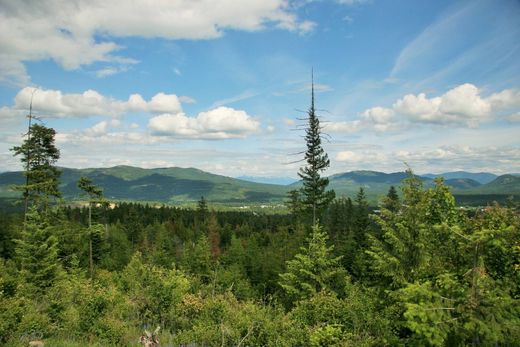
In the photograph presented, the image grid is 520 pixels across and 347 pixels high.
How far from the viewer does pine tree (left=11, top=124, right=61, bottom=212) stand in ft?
96.8

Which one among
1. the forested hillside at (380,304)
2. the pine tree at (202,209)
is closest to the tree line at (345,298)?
the forested hillside at (380,304)

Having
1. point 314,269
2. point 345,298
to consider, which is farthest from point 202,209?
point 345,298

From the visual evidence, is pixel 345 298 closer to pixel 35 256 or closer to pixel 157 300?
pixel 157 300

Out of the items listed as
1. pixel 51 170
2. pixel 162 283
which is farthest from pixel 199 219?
pixel 162 283

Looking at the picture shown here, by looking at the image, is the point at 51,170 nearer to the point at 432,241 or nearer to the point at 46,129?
the point at 46,129

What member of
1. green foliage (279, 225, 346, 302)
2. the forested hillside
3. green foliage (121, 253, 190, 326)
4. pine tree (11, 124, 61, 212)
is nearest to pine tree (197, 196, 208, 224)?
pine tree (11, 124, 61, 212)

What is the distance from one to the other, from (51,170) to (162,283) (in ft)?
74.8

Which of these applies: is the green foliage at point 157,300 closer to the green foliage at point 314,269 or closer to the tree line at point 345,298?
the tree line at point 345,298

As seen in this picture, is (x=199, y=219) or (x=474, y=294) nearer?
(x=474, y=294)

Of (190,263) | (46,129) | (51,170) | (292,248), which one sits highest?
(46,129)

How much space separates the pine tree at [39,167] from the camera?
96.8 feet

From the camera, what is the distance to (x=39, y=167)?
31531mm

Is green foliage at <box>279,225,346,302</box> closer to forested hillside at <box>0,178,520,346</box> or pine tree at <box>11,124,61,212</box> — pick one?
forested hillside at <box>0,178,520,346</box>

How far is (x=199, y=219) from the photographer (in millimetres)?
109250
